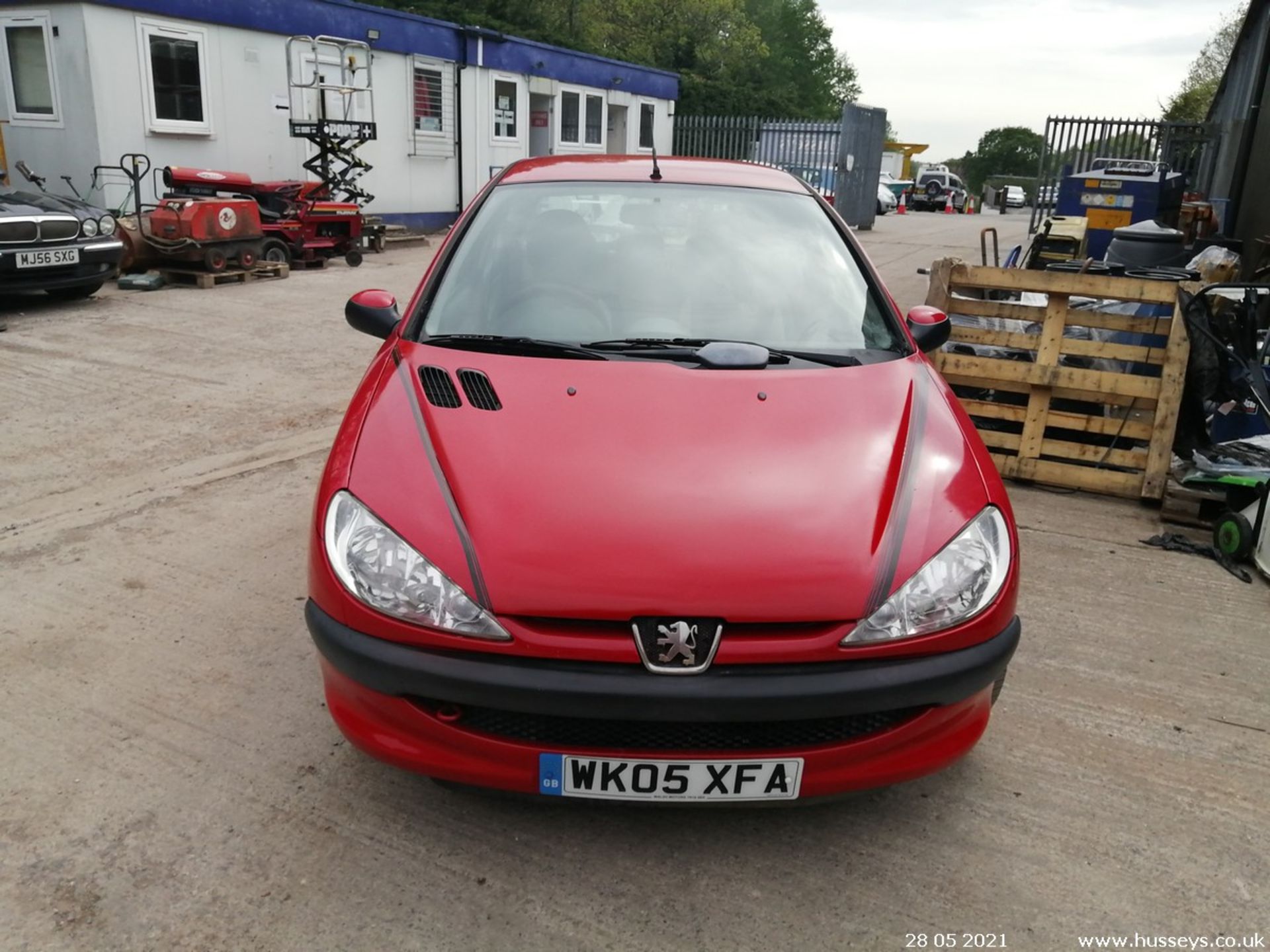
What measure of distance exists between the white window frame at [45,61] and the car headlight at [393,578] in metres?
12.6

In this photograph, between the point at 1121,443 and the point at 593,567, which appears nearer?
the point at 593,567

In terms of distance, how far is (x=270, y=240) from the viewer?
11.7 metres

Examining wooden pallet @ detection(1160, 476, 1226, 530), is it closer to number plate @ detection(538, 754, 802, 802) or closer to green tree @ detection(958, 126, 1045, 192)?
number plate @ detection(538, 754, 802, 802)

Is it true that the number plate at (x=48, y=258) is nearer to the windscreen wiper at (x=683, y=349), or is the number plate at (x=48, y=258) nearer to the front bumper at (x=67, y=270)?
the front bumper at (x=67, y=270)

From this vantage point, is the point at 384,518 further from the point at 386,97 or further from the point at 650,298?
the point at 386,97

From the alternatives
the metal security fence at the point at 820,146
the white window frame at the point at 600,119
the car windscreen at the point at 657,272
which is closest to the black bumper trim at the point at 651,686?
the car windscreen at the point at 657,272

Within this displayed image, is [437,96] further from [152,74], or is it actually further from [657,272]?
[657,272]

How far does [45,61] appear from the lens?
12203 millimetres

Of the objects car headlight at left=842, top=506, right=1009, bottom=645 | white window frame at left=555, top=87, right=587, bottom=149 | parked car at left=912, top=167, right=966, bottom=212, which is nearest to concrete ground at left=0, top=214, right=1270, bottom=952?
car headlight at left=842, top=506, right=1009, bottom=645

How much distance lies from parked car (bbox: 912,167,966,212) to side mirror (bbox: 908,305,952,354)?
41855 mm

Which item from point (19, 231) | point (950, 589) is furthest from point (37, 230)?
point (950, 589)

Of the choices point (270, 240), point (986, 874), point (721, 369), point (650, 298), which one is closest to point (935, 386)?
point (721, 369)

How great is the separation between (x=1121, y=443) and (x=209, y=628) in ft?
14.7

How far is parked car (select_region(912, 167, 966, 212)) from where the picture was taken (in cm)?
4250
